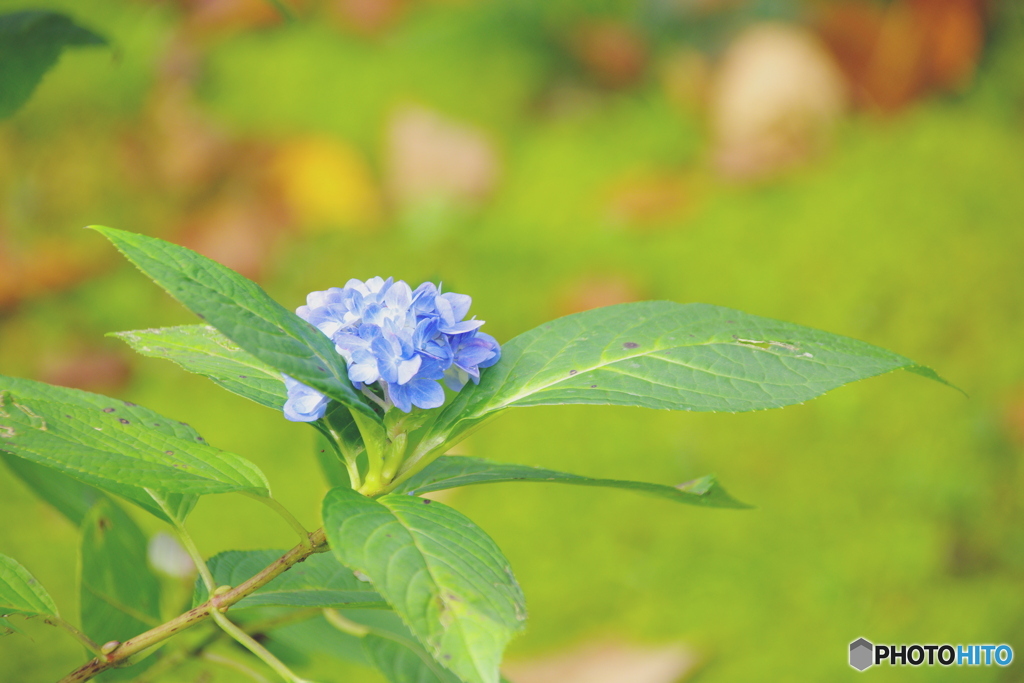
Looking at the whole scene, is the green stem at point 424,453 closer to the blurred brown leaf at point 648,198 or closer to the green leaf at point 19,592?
the green leaf at point 19,592

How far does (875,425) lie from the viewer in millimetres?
1124

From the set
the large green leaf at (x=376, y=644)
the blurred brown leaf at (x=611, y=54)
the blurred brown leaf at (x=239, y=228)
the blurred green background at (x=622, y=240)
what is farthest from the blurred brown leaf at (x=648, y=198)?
the large green leaf at (x=376, y=644)

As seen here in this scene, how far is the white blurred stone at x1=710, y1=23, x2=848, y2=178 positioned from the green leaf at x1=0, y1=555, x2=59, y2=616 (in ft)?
4.45

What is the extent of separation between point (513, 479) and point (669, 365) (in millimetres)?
101

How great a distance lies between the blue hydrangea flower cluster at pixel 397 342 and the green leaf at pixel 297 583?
0.42 feet

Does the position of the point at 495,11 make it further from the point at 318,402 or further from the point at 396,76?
the point at 318,402

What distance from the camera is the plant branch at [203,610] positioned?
0.40 m

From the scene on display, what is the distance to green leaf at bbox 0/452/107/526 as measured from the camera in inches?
22.3

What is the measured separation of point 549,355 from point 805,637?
64 centimetres

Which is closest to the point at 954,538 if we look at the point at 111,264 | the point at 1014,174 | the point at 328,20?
the point at 1014,174

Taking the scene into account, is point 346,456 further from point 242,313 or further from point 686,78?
point 686,78

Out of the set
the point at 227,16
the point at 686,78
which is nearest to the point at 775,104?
the point at 686,78

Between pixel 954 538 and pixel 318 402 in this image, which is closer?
pixel 318 402

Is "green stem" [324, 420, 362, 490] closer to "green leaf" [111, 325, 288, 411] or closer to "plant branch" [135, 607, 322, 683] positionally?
"green leaf" [111, 325, 288, 411]
